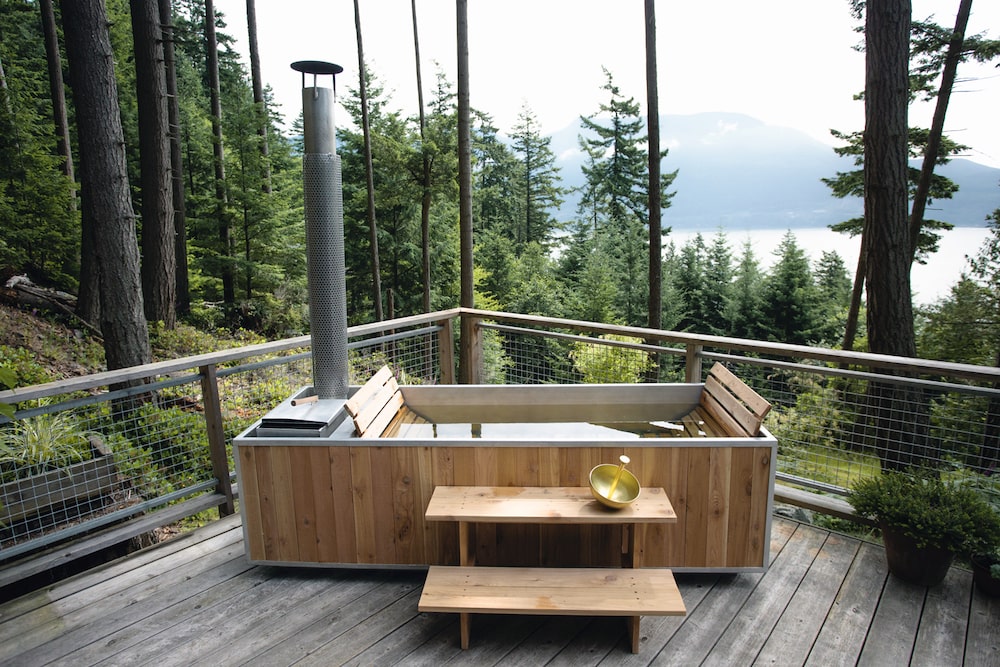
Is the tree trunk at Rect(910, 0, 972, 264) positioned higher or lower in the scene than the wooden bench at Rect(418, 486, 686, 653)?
higher

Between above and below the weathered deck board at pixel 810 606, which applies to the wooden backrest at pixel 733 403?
above

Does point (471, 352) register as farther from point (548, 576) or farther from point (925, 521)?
point (925, 521)

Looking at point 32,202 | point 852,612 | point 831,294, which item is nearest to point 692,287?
point 831,294

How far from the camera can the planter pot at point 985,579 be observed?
2277 millimetres

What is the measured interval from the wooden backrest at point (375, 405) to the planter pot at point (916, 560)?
2.16 metres

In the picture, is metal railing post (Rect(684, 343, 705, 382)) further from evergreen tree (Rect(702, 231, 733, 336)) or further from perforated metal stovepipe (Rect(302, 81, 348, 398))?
evergreen tree (Rect(702, 231, 733, 336))

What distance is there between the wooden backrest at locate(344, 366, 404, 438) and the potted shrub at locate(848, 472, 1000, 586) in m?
2.08

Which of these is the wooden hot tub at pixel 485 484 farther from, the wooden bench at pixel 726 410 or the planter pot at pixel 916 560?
the planter pot at pixel 916 560

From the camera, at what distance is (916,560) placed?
2.38m

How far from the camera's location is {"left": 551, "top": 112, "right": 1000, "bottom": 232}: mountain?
20047 millimetres

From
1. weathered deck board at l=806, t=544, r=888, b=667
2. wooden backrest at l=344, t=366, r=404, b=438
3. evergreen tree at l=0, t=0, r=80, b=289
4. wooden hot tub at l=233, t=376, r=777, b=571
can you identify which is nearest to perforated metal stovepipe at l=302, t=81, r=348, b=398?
wooden backrest at l=344, t=366, r=404, b=438

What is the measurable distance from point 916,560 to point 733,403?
93cm

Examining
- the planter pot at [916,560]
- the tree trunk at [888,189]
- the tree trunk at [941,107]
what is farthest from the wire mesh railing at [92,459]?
the tree trunk at [941,107]

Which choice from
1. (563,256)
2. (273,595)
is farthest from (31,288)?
(563,256)
